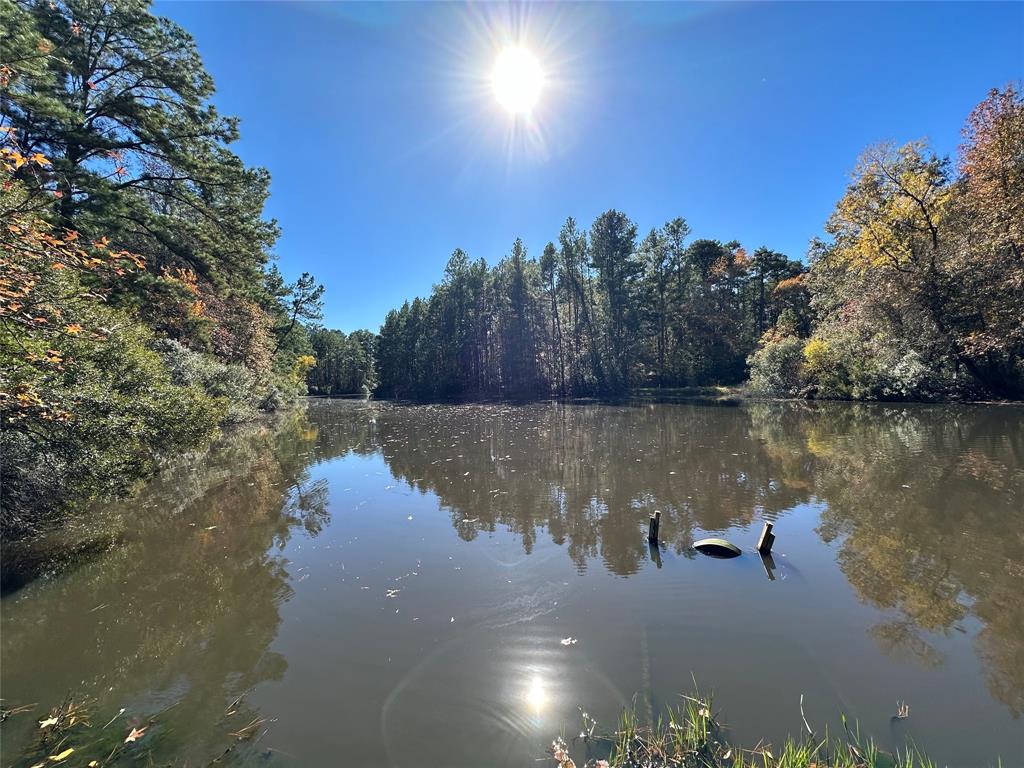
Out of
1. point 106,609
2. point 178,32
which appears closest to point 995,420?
point 106,609

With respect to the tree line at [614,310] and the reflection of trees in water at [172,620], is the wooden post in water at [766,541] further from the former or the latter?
the tree line at [614,310]

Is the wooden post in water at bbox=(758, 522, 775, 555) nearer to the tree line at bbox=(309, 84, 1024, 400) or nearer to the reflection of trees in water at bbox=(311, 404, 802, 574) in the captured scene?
the reflection of trees in water at bbox=(311, 404, 802, 574)

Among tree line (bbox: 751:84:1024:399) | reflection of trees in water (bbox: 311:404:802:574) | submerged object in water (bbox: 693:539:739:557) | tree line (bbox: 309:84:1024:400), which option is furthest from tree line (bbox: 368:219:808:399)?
submerged object in water (bbox: 693:539:739:557)

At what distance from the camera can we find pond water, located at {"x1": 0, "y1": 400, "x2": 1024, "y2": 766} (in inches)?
131

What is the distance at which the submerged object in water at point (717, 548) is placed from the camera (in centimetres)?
624

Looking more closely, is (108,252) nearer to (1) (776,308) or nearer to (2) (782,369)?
(2) (782,369)

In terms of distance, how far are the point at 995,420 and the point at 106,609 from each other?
25.7 metres

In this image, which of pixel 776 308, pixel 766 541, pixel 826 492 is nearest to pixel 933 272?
pixel 826 492

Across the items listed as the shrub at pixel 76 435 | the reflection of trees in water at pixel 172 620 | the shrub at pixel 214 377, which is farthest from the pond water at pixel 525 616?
the shrub at pixel 214 377

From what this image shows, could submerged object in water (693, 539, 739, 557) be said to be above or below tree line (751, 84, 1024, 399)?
below

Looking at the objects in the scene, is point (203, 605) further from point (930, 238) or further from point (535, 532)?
point (930, 238)

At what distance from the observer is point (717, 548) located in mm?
6297

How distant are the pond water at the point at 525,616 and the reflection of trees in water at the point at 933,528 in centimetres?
4

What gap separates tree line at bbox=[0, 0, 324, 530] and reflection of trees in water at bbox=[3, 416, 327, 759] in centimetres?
133
